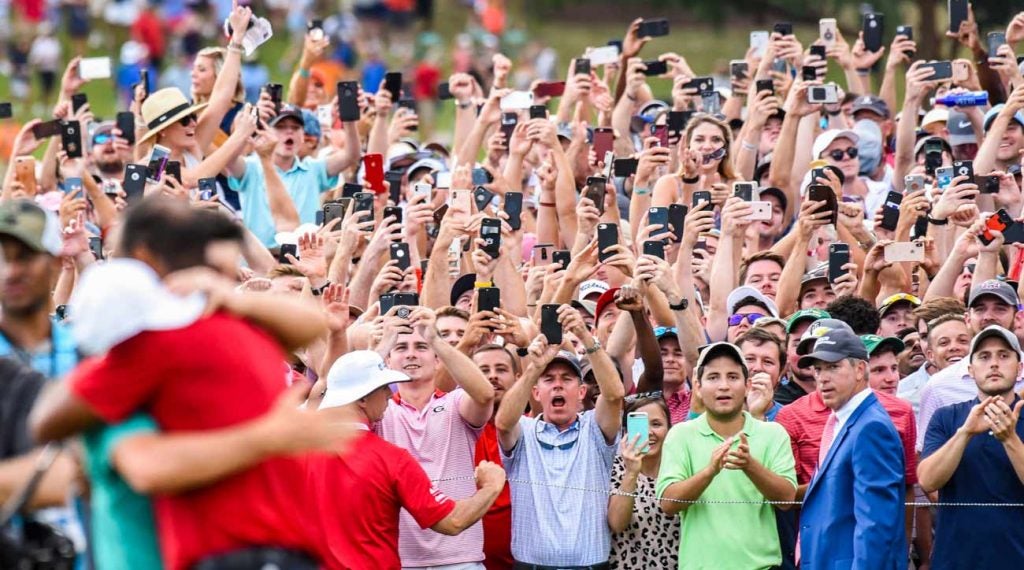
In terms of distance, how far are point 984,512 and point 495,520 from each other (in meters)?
2.26

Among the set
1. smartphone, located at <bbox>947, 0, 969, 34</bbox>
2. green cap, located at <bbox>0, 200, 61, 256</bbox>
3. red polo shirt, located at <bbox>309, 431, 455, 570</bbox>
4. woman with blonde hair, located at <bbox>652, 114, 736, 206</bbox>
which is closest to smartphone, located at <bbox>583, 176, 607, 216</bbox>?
woman with blonde hair, located at <bbox>652, 114, 736, 206</bbox>

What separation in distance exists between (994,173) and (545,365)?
3.62 metres

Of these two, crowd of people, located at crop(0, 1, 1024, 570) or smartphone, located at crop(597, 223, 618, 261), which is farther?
smartphone, located at crop(597, 223, 618, 261)

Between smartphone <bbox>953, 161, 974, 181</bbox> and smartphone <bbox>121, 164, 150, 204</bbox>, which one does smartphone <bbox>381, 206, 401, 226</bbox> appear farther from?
smartphone <bbox>953, 161, 974, 181</bbox>

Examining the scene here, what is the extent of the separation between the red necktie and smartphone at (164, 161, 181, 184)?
4540 mm

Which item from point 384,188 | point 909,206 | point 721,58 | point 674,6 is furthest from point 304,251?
point 721,58

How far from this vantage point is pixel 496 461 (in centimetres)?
945

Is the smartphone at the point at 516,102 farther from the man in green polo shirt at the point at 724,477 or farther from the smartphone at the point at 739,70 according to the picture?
the man in green polo shirt at the point at 724,477

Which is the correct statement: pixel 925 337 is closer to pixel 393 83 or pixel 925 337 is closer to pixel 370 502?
pixel 370 502

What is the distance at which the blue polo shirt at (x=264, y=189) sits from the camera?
12.8 m

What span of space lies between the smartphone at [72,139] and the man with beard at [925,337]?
580 centimetres

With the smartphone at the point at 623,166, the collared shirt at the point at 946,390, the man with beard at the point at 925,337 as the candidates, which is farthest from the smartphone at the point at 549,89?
the collared shirt at the point at 946,390

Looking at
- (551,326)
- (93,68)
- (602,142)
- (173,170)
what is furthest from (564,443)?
(93,68)

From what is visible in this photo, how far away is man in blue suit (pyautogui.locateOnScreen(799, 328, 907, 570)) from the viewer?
848cm
